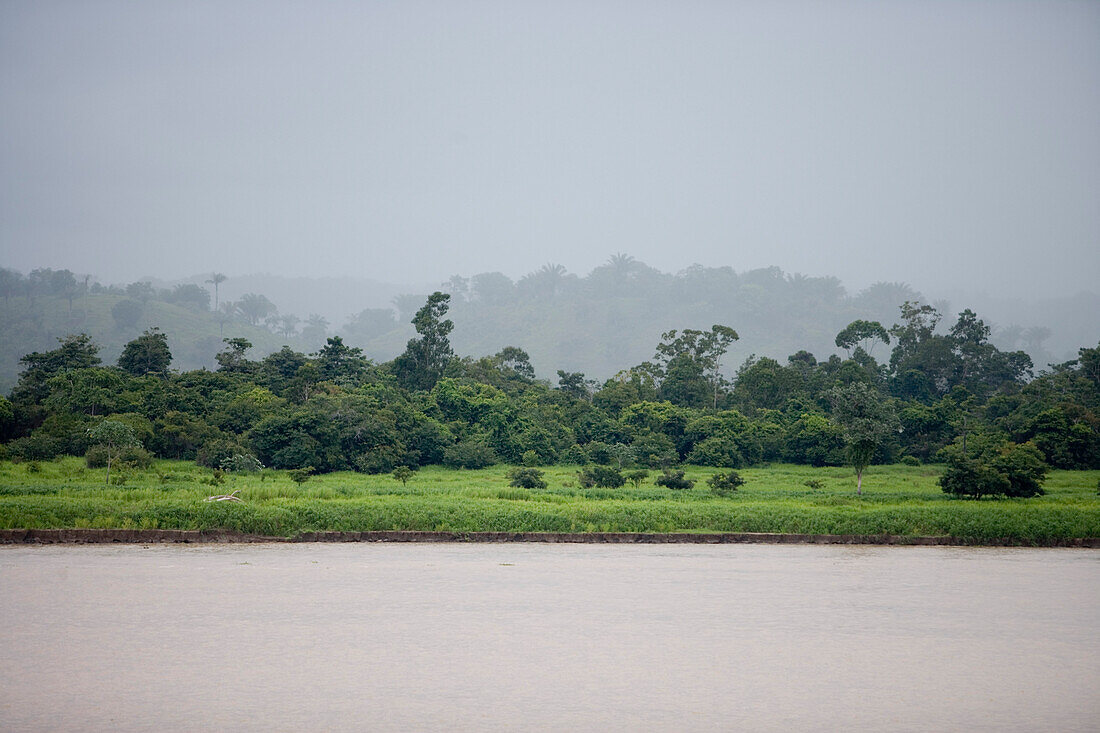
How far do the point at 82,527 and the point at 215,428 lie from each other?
17412 mm

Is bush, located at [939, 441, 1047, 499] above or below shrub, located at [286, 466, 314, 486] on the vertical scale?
above

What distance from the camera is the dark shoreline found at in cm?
1791

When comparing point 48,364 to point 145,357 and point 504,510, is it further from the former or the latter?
point 504,510

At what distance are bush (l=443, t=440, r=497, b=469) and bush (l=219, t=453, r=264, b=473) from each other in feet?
32.4

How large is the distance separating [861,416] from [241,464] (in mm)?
22748

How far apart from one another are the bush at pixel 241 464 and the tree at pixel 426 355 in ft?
76.4

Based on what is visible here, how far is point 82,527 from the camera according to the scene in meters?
18.6

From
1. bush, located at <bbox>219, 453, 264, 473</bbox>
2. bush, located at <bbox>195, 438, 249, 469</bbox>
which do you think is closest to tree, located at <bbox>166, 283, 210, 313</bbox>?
bush, located at <bbox>195, 438, 249, 469</bbox>

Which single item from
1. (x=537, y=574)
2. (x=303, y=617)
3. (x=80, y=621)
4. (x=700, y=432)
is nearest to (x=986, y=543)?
(x=537, y=574)

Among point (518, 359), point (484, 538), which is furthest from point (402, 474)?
point (518, 359)

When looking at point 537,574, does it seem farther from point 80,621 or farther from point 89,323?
point 89,323

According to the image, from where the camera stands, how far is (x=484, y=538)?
64.2 feet

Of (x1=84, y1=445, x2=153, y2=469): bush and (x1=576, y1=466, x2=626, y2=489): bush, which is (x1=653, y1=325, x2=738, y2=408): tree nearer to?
(x1=576, y1=466, x2=626, y2=489): bush

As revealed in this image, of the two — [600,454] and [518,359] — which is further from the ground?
[518,359]
